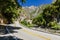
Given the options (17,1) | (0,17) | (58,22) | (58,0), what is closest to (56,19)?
(58,22)

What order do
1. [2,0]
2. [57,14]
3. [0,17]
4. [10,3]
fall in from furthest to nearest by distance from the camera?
1. [0,17]
2. [57,14]
3. [10,3]
4. [2,0]

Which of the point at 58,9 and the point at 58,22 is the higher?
the point at 58,9

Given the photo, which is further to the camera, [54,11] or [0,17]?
[0,17]

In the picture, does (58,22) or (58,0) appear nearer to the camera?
(58,0)

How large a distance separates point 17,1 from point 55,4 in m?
29.7

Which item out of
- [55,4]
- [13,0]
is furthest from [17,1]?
[55,4]

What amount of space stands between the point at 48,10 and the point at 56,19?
12.2 feet

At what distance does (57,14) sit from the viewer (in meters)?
56.1

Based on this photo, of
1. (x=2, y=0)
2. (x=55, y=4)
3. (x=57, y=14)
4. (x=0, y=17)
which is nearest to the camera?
(x=2, y=0)

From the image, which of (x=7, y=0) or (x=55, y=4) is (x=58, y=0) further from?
(x=7, y=0)

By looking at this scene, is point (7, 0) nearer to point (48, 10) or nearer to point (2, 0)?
point (2, 0)

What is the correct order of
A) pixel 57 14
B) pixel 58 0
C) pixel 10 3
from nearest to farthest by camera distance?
pixel 10 3 < pixel 58 0 < pixel 57 14

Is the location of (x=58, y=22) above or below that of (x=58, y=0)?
below

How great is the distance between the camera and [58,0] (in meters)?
47.9
